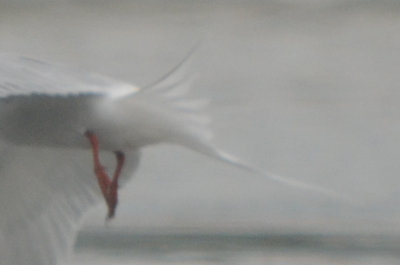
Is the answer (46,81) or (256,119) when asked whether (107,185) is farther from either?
(256,119)

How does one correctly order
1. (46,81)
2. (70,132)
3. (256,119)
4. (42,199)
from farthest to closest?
(256,119), (42,199), (70,132), (46,81)

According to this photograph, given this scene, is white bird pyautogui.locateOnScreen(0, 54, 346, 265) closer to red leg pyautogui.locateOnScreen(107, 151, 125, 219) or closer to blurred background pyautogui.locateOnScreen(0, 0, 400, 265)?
red leg pyautogui.locateOnScreen(107, 151, 125, 219)

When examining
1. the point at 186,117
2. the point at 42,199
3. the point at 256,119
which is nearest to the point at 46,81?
the point at 186,117

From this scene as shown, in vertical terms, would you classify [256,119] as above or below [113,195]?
above

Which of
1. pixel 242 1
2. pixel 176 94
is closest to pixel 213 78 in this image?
pixel 242 1

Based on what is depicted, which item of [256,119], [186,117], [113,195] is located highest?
[256,119]

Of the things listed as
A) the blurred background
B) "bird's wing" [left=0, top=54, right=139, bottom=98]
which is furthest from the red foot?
the blurred background

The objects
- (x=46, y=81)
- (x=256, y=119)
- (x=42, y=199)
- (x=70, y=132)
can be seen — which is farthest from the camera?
(x=256, y=119)
